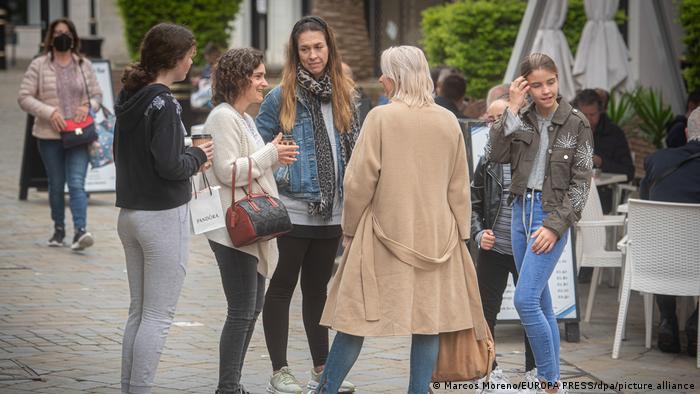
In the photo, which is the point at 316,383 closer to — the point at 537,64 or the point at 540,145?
the point at 540,145

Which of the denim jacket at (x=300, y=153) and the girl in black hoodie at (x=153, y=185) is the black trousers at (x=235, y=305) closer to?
the girl in black hoodie at (x=153, y=185)

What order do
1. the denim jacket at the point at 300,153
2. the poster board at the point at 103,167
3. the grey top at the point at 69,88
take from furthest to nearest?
1. the poster board at the point at 103,167
2. the grey top at the point at 69,88
3. the denim jacket at the point at 300,153

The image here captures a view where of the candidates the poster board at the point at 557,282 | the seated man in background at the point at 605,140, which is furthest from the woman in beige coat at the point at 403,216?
the seated man in background at the point at 605,140

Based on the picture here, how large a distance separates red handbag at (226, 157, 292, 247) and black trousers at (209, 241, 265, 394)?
122mm

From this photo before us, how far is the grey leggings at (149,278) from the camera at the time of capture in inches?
207

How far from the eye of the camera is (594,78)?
11438mm

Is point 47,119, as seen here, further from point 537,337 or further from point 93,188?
Answer: point 537,337

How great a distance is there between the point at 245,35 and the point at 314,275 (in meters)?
20.5

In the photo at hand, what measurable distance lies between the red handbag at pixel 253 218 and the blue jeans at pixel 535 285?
1.21m

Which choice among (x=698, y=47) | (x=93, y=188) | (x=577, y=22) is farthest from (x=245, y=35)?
(x=698, y=47)

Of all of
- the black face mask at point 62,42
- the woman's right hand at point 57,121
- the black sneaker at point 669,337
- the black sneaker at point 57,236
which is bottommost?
the black sneaker at point 57,236

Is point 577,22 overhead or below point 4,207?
overhead

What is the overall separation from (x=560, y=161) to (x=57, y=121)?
5.54 metres

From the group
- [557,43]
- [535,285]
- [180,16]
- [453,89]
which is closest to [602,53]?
[557,43]
